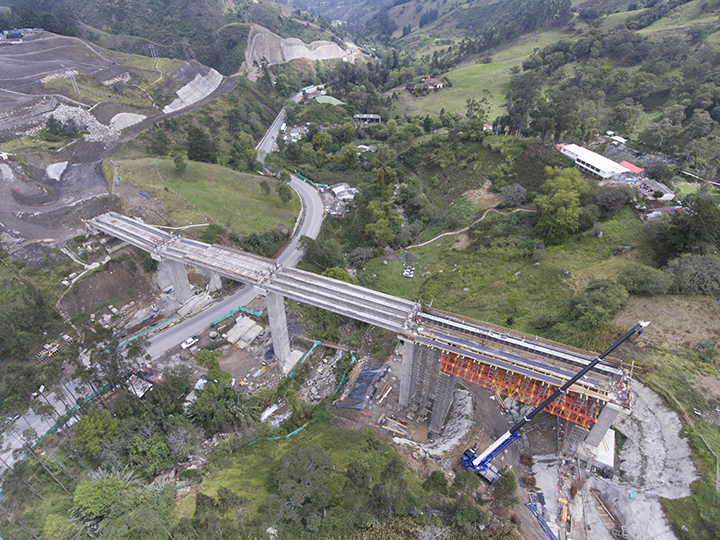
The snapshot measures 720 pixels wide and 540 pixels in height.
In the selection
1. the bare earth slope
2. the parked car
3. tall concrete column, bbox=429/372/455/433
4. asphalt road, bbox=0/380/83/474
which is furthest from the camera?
the bare earth slope

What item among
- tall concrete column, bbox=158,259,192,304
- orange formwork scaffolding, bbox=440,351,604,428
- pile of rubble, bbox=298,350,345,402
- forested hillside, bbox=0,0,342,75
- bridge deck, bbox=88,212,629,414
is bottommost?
pile of rubble, bbox=298,350,345,402

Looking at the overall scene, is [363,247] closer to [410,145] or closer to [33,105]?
[410,145]

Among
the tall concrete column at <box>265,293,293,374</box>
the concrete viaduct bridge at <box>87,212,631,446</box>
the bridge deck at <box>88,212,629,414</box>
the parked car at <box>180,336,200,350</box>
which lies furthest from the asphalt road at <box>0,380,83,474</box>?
the tall concrete column at <box>265,293,293,374</box>

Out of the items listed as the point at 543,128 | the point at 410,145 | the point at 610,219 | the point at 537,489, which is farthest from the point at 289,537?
the point at 410,145

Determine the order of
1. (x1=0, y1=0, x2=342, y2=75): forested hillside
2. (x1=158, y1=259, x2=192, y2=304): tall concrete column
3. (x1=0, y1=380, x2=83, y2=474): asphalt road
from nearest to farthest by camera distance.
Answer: (x1=0, y1=380, x2=83, y2=474): asphalt road → (x1=158, y1=259, x2=192, y2=304): tall concrete column → (x1=0, y1=0, x2=342, y2=75): forested hillside

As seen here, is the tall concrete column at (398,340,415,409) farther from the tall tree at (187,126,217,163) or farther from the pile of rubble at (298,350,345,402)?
the tall tree at (187,126,217,163)

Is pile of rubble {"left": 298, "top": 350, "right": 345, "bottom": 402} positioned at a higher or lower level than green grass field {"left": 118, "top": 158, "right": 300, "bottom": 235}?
lower

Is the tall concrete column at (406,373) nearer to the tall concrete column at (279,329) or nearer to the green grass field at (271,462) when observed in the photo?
the green grass field at (271,462)
